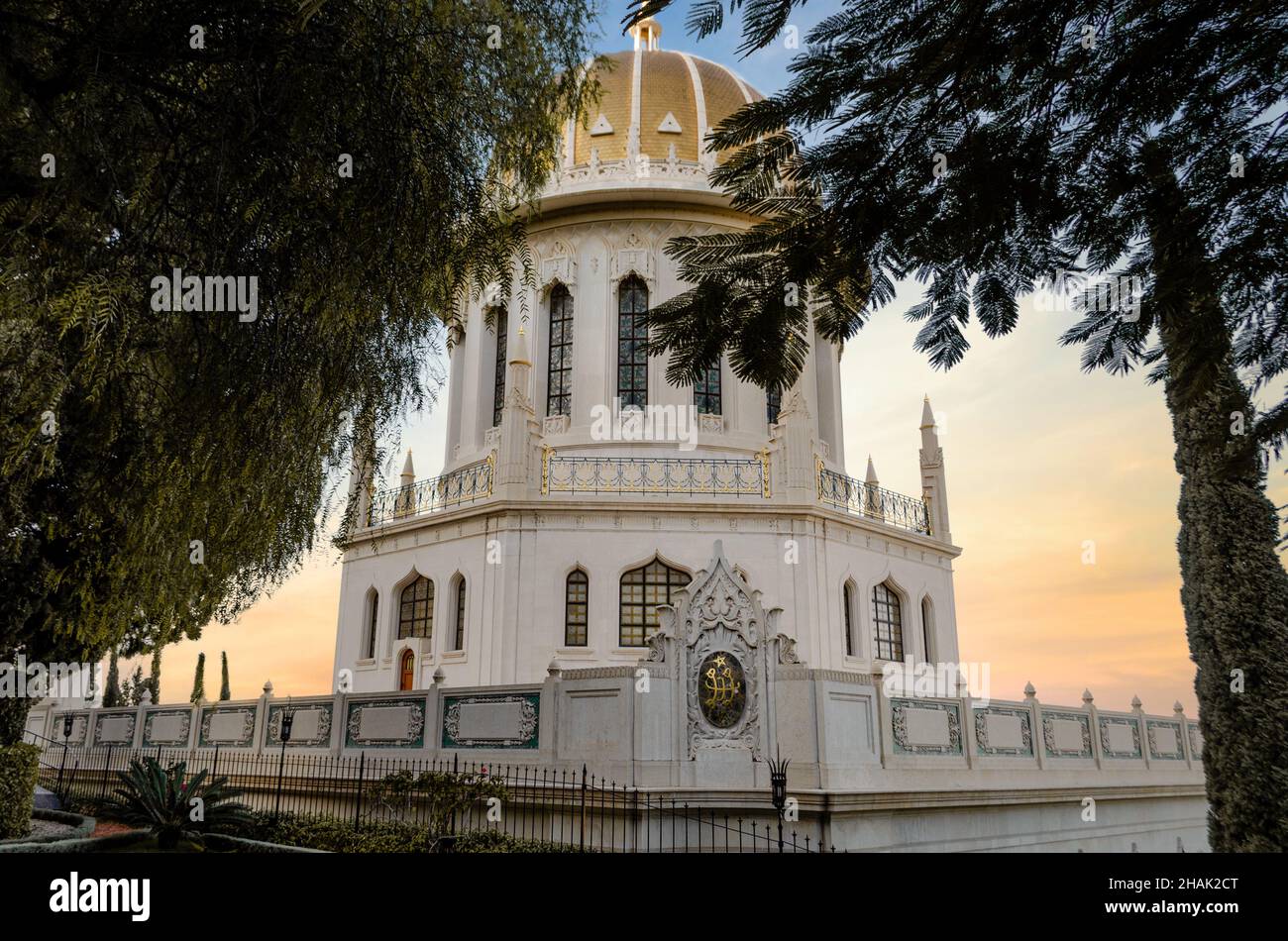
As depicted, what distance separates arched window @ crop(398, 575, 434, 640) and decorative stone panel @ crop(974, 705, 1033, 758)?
502 inches

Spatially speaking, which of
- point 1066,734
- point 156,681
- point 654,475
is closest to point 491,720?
point 654,475

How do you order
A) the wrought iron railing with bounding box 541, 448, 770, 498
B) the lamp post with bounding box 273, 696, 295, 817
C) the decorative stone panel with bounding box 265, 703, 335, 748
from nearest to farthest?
1. the lamp post with bounding box 273, 696, 295, 817
2. the decorative stone panel with bounding box 265, 703, 335, 748
3. the wrought iron railing with bounding box 541, 448, 770, 498

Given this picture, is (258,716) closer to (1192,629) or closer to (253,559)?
(253,559)

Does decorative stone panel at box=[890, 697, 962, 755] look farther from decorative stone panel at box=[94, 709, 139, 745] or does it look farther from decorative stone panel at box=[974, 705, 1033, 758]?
decorative stone panel at box=[94, 709, 139, 745]

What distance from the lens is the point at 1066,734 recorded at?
1803 cm

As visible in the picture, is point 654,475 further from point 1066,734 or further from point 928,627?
point 1066,734

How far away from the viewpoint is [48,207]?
6.89 m

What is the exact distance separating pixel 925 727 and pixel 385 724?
9.18 meters

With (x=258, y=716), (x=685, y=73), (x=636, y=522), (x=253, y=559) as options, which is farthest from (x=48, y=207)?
(x=685, y=73)

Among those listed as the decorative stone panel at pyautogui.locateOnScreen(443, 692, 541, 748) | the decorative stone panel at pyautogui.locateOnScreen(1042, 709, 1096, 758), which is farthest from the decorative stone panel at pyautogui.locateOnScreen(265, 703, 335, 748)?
the decorative stone panel at pyautogui.locateOnScreen(1042, 709, 1096, 758)

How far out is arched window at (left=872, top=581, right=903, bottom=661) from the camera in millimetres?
22688

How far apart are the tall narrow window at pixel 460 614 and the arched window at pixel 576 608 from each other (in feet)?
8.93

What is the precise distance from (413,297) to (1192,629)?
13369mm
